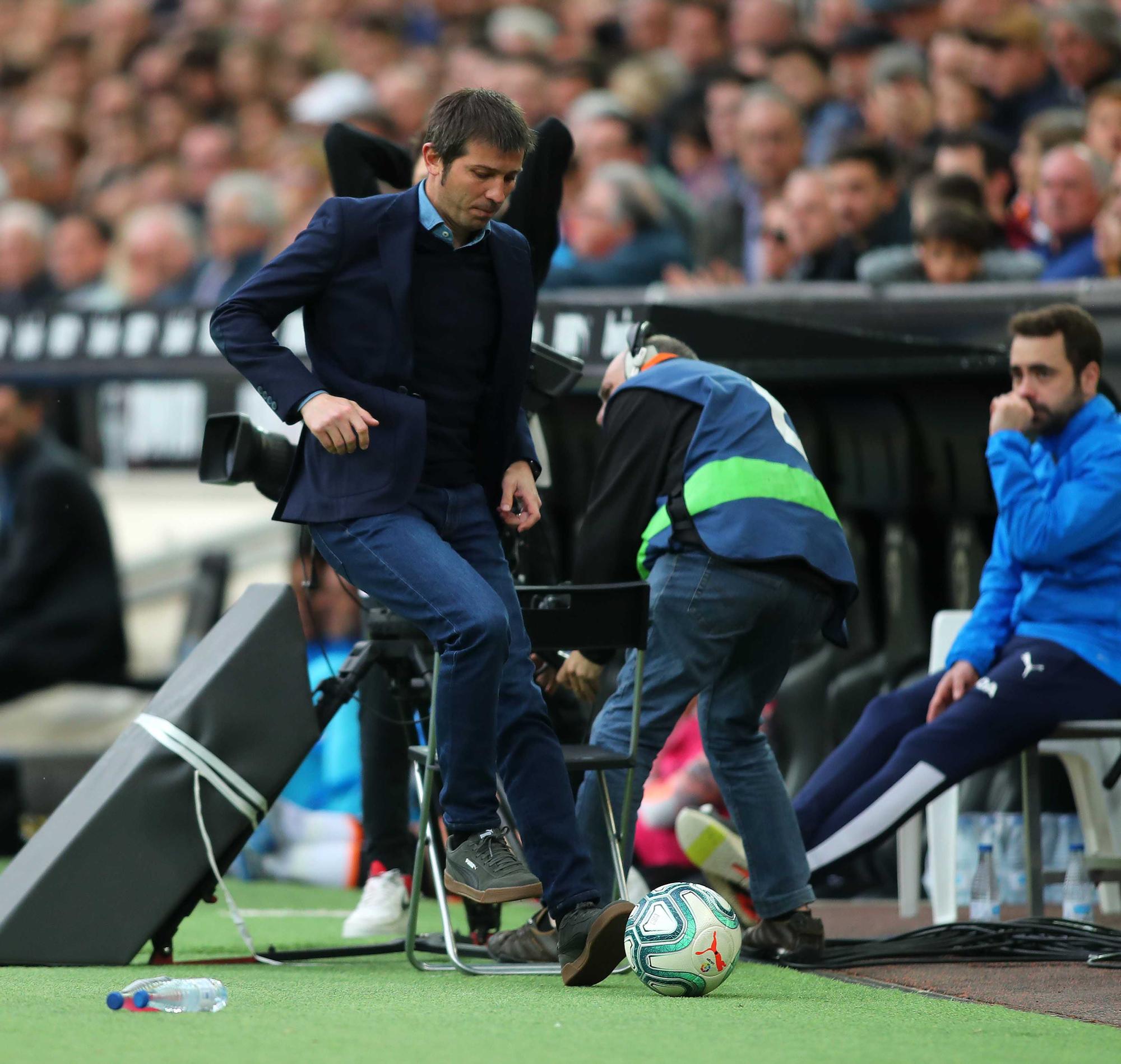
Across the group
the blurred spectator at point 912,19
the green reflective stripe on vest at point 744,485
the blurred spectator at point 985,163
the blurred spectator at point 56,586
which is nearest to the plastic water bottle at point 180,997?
the green reflective stripe on vest at point 744,485

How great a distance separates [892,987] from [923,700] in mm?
1535

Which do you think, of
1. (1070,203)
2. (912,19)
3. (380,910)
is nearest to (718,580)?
(380,910)

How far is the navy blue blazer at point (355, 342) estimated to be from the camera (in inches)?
159

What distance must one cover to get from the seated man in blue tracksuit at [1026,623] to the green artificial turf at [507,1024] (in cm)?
99

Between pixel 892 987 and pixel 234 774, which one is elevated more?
pixel 234 774

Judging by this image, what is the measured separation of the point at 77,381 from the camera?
8.11 meters

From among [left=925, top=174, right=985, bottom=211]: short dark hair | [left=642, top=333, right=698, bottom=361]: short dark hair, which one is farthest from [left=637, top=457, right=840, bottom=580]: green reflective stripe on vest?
[left=925, top=174, right=985, bottom=211]: short dark hair

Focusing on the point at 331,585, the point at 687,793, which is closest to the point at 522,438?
the point at 687,793

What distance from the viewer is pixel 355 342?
13.5 ft

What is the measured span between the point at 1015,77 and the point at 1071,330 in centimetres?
372

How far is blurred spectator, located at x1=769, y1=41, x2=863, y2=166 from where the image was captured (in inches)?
372

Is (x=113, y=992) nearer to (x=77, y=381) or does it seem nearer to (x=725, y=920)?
(x=725, y=920)

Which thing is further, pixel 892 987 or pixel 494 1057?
pixel 892 987

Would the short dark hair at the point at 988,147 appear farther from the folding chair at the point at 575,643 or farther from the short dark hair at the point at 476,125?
the short dark hair at the point at 476,125
